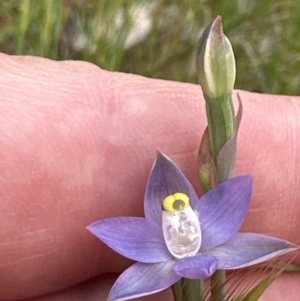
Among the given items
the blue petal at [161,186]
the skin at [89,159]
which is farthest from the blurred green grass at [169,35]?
the blue petal at [161,186]

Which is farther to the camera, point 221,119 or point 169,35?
point 169,35

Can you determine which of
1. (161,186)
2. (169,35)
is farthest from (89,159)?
(169,35)

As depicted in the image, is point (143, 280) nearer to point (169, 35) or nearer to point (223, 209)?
point (223, 209)

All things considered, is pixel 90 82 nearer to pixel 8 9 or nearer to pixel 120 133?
pixel 120 133

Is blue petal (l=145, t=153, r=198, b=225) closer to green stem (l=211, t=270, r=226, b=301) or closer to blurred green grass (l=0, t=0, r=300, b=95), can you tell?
green stem (l=211, t=270, r=226, b=301)

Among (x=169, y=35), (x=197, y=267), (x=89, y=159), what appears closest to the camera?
(x=197, y=267)

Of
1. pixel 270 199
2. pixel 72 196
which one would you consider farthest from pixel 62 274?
pixel 270 199

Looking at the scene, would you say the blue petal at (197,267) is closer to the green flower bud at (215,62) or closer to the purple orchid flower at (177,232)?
the purple orchid flower at (177,232)
